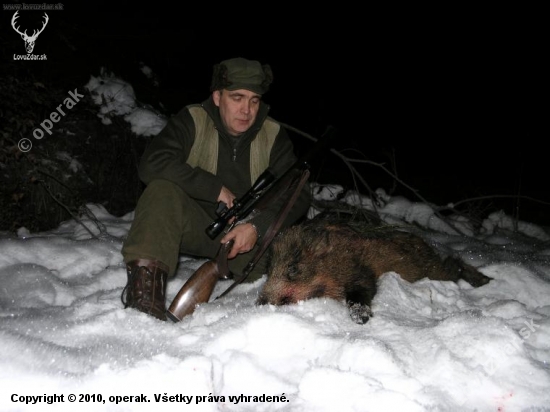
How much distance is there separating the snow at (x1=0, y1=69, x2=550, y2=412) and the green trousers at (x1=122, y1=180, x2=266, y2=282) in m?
0.41

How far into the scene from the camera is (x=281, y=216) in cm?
306

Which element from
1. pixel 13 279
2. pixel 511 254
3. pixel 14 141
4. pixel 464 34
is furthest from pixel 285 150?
pixel 464 34

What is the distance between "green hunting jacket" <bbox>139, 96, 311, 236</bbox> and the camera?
2910 millimetres

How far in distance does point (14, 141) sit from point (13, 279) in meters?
2.40

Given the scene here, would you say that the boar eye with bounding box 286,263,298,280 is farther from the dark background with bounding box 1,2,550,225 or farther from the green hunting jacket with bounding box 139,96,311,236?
the dark background with bounding box 1,2,550,225

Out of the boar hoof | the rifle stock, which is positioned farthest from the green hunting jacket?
the boar hoof

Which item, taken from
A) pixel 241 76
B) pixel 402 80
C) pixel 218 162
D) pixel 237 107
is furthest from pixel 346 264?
pixel 402 80

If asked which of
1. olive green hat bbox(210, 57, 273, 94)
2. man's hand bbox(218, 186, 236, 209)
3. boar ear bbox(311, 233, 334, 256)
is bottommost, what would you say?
boar ear bbox(311, 233, 334, 256)

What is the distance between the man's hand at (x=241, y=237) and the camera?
9.34ft

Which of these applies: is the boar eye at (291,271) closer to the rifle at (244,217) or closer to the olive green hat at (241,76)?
the rifle at (244,217)

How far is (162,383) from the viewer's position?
1774mm

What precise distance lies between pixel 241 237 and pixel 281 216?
362 millimetres

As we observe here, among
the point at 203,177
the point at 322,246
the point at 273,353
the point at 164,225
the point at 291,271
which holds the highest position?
the point at 203,177

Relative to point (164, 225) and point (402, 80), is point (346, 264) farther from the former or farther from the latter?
point (402, 80)
